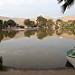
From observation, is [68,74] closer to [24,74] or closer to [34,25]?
[24,74]

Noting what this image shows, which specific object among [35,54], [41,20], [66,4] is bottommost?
[35,54]

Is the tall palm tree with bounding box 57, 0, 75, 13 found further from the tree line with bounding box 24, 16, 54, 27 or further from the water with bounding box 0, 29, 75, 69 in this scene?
the tree line with bounding box 24, 16, 54, 27

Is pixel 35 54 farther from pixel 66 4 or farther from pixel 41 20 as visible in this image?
pixel 41 20

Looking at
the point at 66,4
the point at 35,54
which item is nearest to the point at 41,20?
the point at 66,4

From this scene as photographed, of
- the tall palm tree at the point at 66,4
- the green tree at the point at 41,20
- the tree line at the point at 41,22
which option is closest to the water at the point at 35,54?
the tall palm tree at the point at 66,4

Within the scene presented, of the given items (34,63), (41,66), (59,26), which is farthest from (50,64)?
(59,26)

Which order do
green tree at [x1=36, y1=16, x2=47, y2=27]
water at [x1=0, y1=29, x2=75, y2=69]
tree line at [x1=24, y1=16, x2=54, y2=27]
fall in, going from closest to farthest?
water at [x1=0, y1=29, x2=75, y2=69] → tree line at [x1=24, y1=16, x2=54, y2=27] → green tree at [x1=36, y1=16, x2=47, y2=27]

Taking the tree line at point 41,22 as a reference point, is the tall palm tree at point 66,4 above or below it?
below

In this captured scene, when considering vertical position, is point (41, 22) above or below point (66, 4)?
above

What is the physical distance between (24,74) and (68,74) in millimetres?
3714

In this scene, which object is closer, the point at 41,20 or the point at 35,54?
the point at 35,54

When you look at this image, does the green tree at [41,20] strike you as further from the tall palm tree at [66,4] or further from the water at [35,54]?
the tall palm tree at [66,4]

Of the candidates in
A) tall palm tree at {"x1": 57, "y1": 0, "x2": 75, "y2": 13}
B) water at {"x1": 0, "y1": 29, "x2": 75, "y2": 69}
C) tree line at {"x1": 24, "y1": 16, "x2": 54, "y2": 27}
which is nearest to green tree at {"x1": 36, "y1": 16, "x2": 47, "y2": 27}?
tree line at {"x1": 24, "y1": 16, "x2": 54, "y2": 27}

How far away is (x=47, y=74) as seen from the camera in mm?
8430
